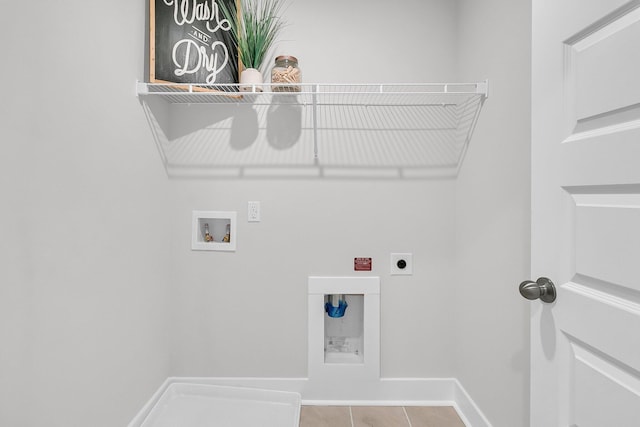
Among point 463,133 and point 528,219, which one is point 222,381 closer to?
point 528,219

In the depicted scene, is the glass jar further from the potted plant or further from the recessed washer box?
the recessed washer box

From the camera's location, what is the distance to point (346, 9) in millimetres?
1829

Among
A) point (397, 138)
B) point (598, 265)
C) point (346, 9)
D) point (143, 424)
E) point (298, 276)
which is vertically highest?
point (346, 9)

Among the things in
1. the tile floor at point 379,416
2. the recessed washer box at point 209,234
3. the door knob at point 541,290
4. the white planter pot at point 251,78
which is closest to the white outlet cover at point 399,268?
the tile floor at point 379,416

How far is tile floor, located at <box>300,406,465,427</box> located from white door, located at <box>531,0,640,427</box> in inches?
34.8

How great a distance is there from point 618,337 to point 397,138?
133cm

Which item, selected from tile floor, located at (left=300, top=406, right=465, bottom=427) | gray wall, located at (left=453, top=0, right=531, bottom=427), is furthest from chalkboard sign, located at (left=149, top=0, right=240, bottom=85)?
tile floor, located at (left=300, top=406, right=465, bottom=427)

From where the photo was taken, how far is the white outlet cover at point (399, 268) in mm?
1839

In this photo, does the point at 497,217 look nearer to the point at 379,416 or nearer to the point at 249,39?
the point at 379,416

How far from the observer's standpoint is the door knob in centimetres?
84

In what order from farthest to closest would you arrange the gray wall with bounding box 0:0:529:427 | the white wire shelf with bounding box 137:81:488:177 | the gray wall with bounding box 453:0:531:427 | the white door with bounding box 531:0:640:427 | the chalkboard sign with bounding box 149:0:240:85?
the white wire shelf with bounding box 137:81:488:177 < the chalkboard sign with bounding box 149:0:240:85 < the gray wall with bounding box 453:0:531:427 < the gray wall with bounding box 0:0:529:427 < the white door with bounding box 531:0:640:427

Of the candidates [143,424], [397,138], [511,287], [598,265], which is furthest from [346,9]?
[143,424]

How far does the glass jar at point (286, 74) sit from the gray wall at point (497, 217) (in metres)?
0.85

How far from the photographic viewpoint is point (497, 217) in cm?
143
